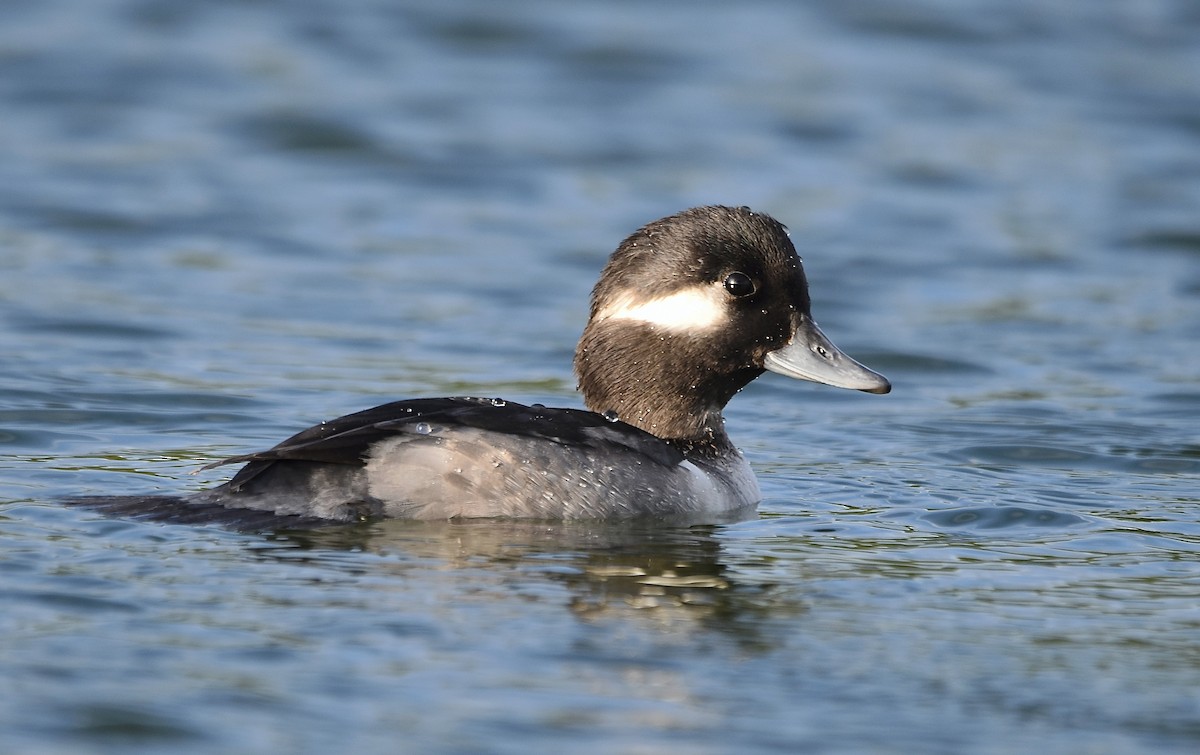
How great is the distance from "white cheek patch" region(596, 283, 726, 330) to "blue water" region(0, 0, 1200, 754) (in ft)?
2.84

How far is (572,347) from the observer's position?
1199 cm

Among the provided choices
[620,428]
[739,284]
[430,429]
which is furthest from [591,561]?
[739,284]

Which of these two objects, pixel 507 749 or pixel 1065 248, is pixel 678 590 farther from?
pixel 1065 248

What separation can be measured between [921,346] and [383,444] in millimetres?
5865

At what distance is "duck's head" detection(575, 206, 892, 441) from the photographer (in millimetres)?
8156

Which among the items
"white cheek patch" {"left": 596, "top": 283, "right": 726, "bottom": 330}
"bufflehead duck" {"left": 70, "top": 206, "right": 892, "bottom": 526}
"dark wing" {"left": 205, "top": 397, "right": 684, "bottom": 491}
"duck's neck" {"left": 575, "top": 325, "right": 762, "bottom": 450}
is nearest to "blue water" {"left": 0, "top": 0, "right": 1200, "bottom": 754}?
"bufflehead duck" {"left": 70, "top": 206, "right": 892, "bottom": 526}

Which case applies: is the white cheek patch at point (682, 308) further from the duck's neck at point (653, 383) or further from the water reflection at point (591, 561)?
the water reflection at point (591, 561)

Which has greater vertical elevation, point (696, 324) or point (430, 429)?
point (696, 324)

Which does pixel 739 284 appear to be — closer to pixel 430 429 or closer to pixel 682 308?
pixel 682 308

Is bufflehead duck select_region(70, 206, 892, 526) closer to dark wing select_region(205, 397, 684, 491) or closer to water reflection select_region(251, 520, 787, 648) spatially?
dark wing select_region(205, 397, 684, 491)

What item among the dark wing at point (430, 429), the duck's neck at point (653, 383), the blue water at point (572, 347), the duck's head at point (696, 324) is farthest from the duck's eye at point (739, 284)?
the blue water at point (572, 347)

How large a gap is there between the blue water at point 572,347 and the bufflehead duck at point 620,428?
0.50ft

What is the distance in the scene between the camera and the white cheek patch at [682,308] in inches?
321

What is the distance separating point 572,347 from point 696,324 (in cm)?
385
